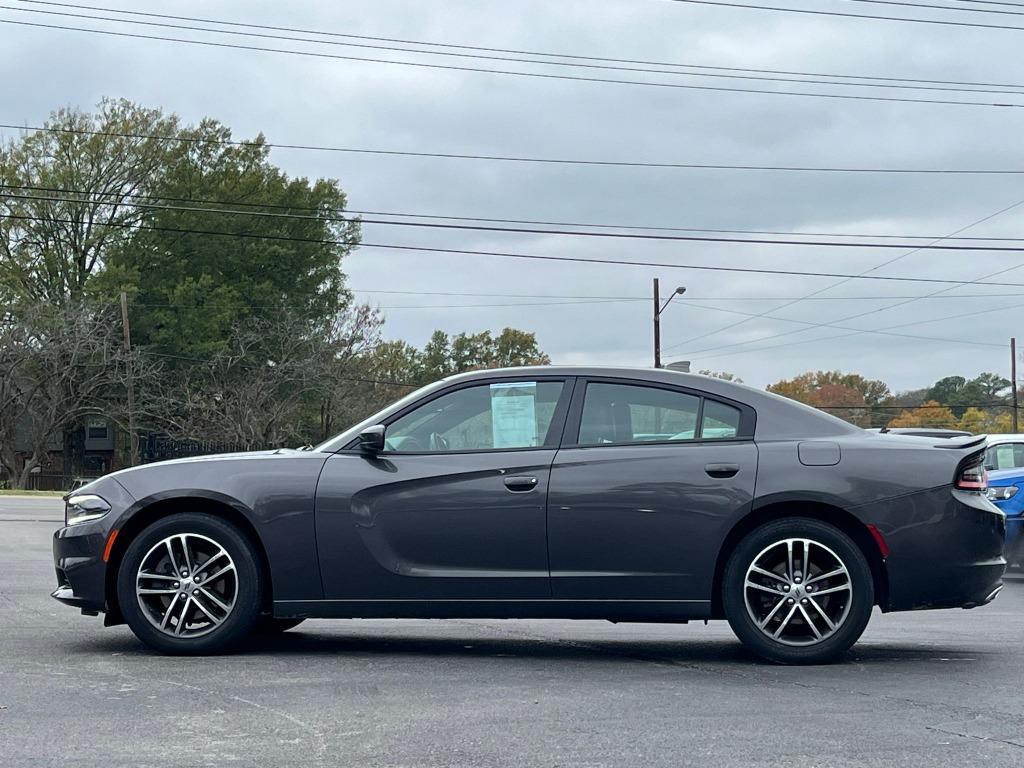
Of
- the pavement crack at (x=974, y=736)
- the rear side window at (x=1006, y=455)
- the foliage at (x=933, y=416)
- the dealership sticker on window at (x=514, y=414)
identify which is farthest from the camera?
the foliage at (x=933, y=416)

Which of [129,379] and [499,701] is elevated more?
[129,379]

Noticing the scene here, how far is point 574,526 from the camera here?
22.3 ft

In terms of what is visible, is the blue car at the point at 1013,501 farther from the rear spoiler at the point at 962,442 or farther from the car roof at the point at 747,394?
the car roof at the point at 747,394

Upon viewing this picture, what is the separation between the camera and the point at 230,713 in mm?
5453

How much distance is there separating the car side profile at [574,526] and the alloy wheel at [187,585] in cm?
1

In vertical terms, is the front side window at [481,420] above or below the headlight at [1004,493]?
above

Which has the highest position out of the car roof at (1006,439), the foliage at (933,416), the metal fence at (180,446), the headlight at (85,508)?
the foliage at (933,416)

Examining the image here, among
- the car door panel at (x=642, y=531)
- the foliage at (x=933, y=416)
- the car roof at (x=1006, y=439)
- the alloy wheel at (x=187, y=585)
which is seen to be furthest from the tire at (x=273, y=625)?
the foliage at (x=933, y=416)

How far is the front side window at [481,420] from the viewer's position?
278 inches

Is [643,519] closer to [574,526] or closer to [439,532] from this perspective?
[574,526]

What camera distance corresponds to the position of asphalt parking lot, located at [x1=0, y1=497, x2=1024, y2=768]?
187 inches

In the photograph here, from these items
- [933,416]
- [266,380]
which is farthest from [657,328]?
[933,416]

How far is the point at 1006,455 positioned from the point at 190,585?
35.9 ft

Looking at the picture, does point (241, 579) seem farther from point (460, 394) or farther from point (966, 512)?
point (966, 512)
